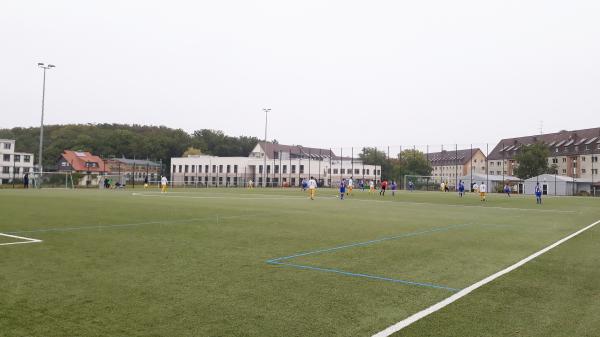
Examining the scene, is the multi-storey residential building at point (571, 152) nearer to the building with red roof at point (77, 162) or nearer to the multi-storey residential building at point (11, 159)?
the building with red roof at point (77, 162)

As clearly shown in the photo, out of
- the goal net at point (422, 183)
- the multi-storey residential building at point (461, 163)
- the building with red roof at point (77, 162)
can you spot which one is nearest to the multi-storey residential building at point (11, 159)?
the building with red roof at point (77, 162)

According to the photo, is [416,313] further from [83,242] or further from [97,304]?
[83,242]

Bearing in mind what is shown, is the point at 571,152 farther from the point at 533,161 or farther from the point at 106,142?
the point at 106,142

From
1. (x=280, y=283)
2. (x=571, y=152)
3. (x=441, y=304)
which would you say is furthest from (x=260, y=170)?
(x=441, y=304)

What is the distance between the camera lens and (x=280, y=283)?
657cm

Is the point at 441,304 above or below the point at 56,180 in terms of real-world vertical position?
below

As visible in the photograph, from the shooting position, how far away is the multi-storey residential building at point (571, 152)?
96000 millimetres

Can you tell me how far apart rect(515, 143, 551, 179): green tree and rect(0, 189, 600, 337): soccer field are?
80.5 metres

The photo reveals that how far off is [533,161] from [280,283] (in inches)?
3527

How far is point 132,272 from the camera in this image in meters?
7.01

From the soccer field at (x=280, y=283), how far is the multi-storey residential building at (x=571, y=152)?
9032cm

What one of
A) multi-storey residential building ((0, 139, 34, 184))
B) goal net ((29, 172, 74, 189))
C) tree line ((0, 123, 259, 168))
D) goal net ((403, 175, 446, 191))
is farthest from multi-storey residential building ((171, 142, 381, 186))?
goal net ((29, 172, 74, 189))

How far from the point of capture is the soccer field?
15.6ft

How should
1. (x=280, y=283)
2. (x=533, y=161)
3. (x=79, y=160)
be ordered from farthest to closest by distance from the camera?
(x=79, y=160)
(x=533, y=161)
(x=280, y=283)
